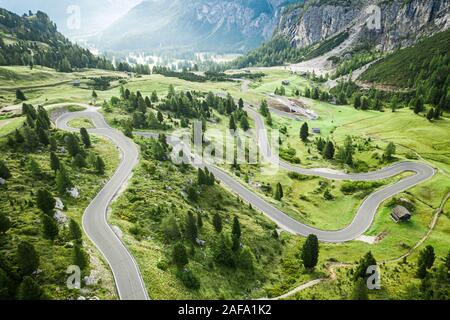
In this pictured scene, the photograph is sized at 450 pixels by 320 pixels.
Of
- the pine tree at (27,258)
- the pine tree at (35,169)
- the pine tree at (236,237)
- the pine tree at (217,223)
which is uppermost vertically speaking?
the pine tree at (35,169)

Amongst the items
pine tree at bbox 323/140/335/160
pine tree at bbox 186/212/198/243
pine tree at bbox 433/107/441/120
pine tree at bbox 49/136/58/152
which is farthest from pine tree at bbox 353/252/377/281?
pine tree at bbox 433/107/441/120

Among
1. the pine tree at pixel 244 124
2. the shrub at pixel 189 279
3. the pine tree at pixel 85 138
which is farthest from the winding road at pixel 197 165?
the pine tree at pixel 85 138

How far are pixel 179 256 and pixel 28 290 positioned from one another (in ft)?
80.9

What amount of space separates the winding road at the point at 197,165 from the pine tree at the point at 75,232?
3595 mm

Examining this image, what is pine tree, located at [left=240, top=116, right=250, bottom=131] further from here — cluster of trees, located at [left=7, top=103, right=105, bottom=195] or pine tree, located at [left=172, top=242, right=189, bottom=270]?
pine tree, located at [left=172, top=242, right=189, bottom=270]

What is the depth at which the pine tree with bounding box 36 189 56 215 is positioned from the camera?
190 feet

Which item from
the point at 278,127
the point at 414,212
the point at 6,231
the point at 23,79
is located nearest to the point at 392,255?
the point at 414,212

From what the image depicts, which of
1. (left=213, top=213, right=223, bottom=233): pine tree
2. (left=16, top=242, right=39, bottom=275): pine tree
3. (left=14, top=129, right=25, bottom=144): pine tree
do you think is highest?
(left=14, top=129, right=25, bottom=144): pine tree

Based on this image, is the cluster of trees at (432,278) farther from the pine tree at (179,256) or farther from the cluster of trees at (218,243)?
the pine tree at (179,256)

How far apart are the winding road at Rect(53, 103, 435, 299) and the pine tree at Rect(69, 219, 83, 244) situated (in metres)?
3.60

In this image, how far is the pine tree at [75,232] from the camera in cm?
5372

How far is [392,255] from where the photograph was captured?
7562 centimetres
